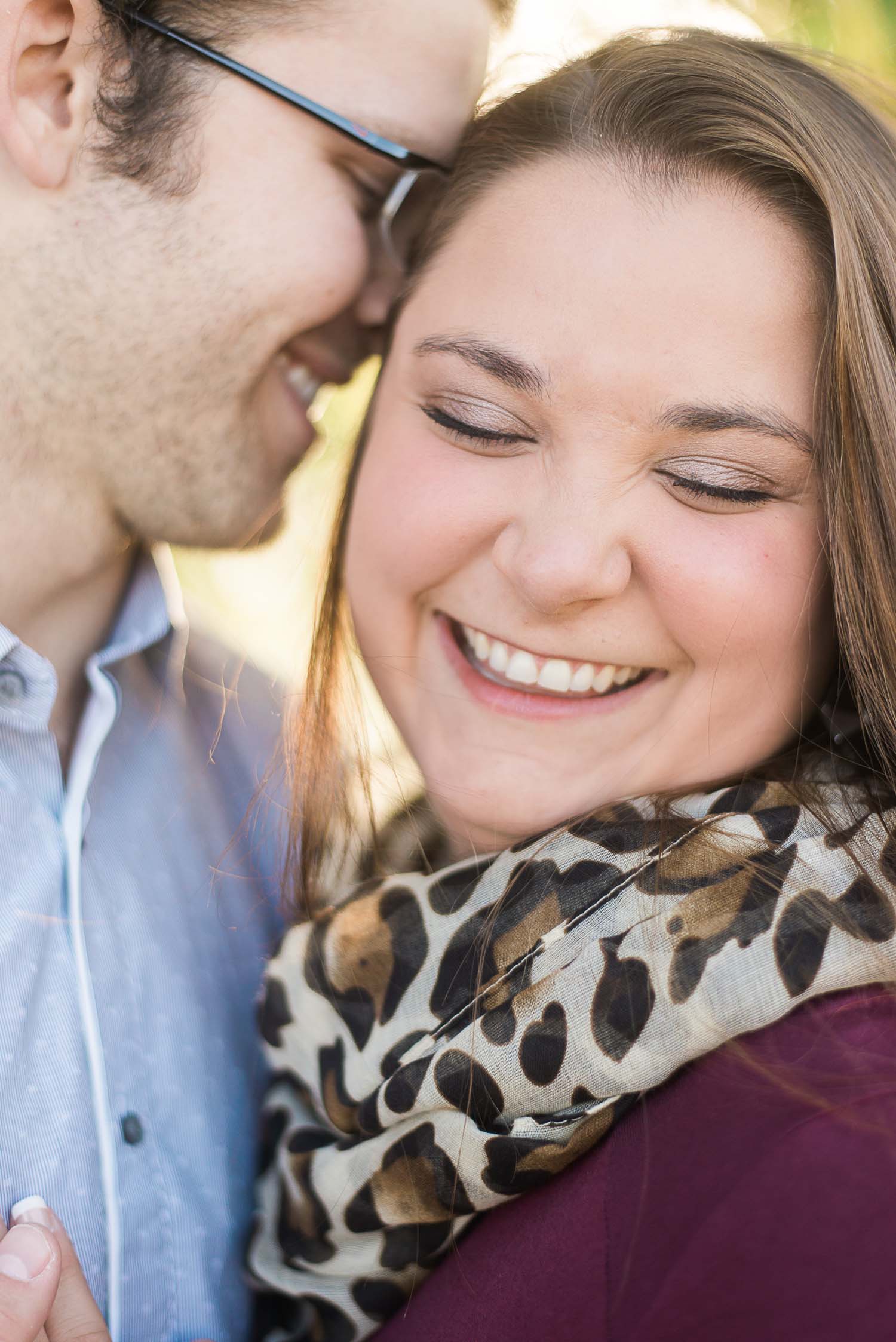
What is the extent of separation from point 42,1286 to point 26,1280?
23 mm

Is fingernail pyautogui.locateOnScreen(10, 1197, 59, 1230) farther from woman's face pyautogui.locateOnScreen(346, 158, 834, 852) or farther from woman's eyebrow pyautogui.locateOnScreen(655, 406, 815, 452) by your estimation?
woman's eyebrow pyautogui.locateOnScreen(655, 406, 815, 452)

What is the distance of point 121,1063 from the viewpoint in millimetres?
1852

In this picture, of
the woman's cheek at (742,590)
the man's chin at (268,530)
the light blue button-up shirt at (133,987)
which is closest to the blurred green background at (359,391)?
the man's chin at (268,530)

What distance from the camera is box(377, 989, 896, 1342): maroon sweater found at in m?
1.16

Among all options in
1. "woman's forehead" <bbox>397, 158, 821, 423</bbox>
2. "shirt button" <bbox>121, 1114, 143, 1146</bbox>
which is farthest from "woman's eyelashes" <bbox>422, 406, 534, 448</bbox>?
"shirt button" <bbox>121, 1114, 143, 1146</bbox>

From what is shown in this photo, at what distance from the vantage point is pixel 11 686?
1943mm

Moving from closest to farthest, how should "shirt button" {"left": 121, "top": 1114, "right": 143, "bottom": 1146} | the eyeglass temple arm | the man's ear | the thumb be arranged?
the thumb
"shirt button" {"left": 121, "top": 1114, "right": 143, "bottom": 1146}
the man's ear
the eyeglass temple arm

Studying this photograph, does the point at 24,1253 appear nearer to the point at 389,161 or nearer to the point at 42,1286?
the point at 42,1286

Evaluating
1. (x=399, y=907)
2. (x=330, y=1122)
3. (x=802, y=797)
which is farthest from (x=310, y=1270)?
(x=802, y=797)

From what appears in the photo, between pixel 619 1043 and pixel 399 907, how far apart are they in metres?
0.57

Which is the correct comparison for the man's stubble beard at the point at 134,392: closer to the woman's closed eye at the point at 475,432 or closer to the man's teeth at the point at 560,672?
the woman's closed eye at the point at 475,432

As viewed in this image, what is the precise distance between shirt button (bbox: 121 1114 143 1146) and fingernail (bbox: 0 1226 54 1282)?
10.2 inches

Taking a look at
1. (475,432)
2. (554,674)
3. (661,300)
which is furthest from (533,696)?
(661,300)

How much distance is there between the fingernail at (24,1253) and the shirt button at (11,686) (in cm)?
86
